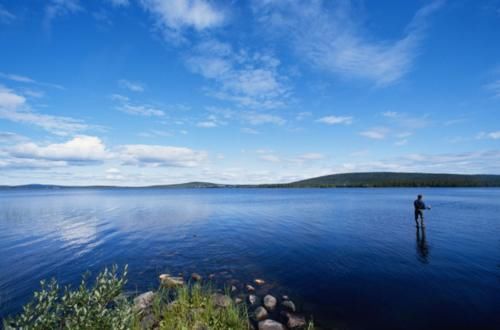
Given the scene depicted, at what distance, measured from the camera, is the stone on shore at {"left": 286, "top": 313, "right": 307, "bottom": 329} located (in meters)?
9.16

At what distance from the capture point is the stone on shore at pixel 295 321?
9156 millimetres

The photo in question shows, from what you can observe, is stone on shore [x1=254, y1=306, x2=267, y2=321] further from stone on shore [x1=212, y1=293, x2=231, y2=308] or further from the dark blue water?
the dark blue water

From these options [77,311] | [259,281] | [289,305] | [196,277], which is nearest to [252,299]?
[289,305]

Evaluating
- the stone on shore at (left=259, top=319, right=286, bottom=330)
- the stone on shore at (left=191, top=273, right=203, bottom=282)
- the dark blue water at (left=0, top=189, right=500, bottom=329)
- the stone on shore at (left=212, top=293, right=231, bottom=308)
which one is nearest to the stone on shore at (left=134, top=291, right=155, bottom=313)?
the stone on shore at (left=212, top=293, right=231, bottom=308)

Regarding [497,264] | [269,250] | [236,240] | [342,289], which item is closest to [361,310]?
[342,289]

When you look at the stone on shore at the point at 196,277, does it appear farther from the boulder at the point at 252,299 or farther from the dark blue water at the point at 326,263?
the boulder at the point at 252,299

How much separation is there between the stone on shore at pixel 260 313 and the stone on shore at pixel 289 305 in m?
1.14

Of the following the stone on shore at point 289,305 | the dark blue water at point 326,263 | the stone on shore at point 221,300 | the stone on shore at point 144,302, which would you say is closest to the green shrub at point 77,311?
the stone on shore at point 144,302

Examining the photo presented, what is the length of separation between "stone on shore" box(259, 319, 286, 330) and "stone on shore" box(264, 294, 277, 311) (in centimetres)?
134

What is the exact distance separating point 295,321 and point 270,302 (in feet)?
5.25

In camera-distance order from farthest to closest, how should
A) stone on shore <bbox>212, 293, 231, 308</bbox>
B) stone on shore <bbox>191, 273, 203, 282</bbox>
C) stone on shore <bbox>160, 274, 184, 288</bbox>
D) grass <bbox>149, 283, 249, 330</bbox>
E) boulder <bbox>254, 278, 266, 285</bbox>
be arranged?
stone on shore <bbox>191, 273, 203, 282</bbox>, boulder <bbox>254, 278, 266, 285</bbox>, stone on shore <bbox>160, 274, 184, 288</bbox>, stone on shore <bbox>212, 293, 231, 308</bbox>, grass <bbox>149, 283, 249, 330</bbox>

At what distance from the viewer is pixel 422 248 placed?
18.4 metres

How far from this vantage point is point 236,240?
2405 centimetres

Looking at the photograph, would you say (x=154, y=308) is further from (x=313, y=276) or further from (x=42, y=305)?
(x=313, y=276)
